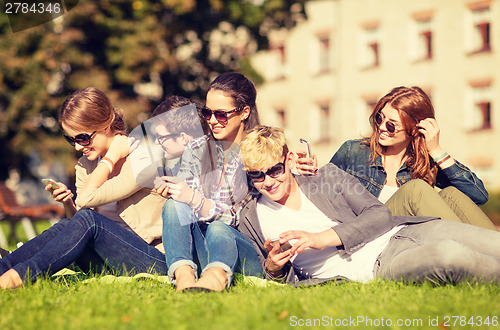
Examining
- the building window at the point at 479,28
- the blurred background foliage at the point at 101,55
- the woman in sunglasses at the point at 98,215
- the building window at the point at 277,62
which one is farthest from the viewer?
the building window at the point at 277,62

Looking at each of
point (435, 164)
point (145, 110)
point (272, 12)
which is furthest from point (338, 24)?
point (435, 164)

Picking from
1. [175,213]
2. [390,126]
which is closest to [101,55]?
[390,126]

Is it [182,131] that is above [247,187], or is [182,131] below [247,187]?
above

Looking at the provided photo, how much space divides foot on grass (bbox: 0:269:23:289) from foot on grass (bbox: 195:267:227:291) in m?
1.17

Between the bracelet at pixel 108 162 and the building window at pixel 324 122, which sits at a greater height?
the bracelet at pixel 108 162

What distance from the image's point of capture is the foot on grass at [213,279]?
3938 mm

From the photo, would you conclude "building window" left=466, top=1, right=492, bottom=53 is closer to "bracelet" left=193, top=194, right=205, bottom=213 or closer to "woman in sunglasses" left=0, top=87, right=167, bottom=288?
"woman in sunglasses" left=0, top=87, right=167, bottom=288

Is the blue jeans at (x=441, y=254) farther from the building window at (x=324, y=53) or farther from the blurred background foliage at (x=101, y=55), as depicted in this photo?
the building window at (x=324, y=53)

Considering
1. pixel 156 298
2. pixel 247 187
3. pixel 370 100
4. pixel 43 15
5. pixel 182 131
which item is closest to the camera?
pixel 156 298

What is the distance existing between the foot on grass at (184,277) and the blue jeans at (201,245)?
4 cm

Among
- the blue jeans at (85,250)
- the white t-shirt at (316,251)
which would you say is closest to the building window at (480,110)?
the white t-shirt at (316,251)

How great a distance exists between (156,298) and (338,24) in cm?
2658

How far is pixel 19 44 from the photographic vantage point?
15875mm

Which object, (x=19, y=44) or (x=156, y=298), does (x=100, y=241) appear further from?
(x=19, y=44)
